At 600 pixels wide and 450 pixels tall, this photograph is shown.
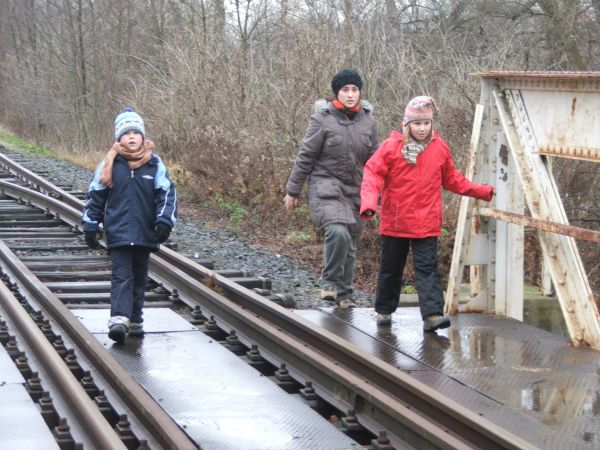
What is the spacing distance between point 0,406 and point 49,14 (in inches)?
1245

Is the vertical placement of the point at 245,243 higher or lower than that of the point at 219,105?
lower

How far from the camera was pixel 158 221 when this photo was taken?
6.87 meters

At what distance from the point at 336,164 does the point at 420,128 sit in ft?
3.81

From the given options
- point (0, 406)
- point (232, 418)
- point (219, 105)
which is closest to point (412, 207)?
point (232, 418)

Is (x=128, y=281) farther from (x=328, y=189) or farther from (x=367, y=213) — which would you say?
(x=328, y=189)

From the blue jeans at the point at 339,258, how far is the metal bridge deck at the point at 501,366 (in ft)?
0.95

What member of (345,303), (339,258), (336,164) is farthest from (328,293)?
(336,164)

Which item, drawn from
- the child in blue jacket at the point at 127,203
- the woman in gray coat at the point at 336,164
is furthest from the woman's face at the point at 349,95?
the child in blue jacket at the point at 127,203

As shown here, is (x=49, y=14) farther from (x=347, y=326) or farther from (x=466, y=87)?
(x=347, y=326)

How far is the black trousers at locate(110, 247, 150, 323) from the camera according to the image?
706 centimetres

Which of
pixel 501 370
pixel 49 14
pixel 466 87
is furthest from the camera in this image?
pixel 49 14

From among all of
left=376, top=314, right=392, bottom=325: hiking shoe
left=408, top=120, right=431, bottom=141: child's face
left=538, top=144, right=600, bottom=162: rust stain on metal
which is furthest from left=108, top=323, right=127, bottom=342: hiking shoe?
left=538, top=144, right=600, bottom=162: rust stain on metal

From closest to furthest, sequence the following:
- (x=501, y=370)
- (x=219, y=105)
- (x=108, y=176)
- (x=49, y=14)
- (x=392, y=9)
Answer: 1. (x=501, y=370)
2. (x=108, y=176)
3. (x=219, y=105)
4. (x=392, y=9)
5. (x=49, y=14)

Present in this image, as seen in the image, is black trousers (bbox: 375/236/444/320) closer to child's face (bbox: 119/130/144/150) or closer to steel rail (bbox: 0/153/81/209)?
child's face (bbox: 119/130/144/150)
